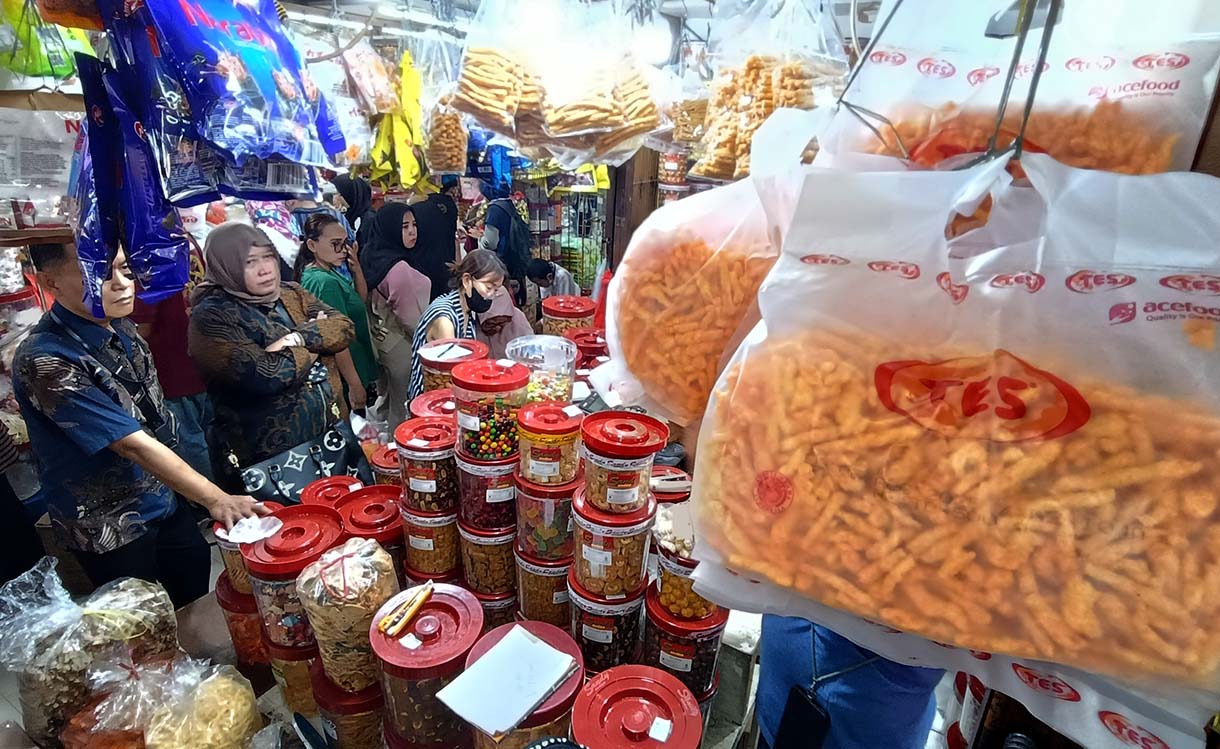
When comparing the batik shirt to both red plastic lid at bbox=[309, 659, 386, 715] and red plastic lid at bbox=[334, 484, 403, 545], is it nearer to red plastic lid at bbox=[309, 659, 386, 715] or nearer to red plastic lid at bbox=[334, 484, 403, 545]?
red plastic lid at bbox=[334, 484, 403, 545]

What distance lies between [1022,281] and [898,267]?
80mm

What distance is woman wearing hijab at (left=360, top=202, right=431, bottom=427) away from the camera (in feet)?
9.58

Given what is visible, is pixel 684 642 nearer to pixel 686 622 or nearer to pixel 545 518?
pixel 686 622

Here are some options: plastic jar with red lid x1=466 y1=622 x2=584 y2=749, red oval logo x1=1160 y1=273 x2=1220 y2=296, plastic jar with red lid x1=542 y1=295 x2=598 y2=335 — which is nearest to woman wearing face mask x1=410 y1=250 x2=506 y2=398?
plastic jar with red lid x1=542 y1=295 x2=598 y2=335

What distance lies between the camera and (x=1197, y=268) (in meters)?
0.38

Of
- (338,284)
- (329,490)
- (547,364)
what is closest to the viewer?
(329,490)

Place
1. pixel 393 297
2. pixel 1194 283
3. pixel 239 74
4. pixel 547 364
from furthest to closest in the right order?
pixel 393 297 < pixel 547 364 < pixel 239 74 < pixel 1194 283

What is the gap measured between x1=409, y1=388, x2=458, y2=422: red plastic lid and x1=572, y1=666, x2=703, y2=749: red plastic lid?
0.68m

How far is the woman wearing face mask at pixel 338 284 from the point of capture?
269cm

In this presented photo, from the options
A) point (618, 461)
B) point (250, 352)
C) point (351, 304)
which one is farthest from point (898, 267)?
point (351, 304)

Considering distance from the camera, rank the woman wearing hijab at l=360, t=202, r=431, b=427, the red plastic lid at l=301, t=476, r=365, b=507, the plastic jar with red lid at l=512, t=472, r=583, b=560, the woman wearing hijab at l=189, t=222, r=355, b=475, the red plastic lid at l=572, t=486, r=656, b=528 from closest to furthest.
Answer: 1. the red plastic lid at l=572, t=486, r=656, b=528
2. the plastic jar with red lid at l=512, t=472, r=583, b=560
3. the red plastic lid at l=301, t=476, r=365, b=507
4. the woman wearing hijab at l=189, t=222, r=355, b=475
5. the woman wearing hijab at l=360, t=202, r=431, b=427

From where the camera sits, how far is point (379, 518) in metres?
1.27

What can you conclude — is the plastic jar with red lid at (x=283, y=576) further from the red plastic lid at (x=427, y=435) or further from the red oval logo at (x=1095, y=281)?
the red oval logo at (x=1095, y=281)

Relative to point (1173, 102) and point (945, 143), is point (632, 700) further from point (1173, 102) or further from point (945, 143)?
point (1173, 102)
